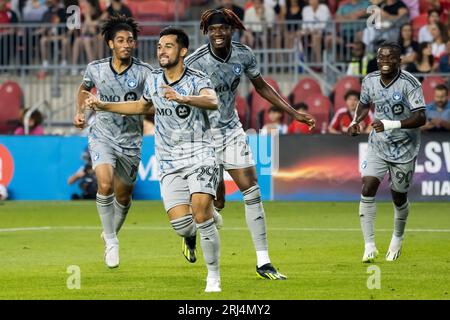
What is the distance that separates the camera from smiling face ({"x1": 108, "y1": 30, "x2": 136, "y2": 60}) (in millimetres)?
14469

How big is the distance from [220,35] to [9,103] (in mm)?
15172

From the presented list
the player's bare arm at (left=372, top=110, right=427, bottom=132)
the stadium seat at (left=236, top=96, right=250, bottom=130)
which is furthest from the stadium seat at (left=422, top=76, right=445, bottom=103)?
the player's bare arm at (left=372, top=110, right=427, bottom=132)

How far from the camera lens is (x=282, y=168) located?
2447 cm

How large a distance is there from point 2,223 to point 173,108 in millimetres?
9616

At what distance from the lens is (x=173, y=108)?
11.8 meters

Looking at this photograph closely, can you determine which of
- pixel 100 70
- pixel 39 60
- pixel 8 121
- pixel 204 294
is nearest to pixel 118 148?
pixel 100 70

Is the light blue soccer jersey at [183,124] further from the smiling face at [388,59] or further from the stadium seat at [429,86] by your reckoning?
the stadium seat at [429,86]

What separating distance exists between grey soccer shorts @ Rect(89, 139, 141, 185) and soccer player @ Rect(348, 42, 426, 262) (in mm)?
2605

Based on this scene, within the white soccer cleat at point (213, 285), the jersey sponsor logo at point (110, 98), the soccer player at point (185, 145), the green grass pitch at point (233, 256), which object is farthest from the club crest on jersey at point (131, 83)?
the white soccer cleat at point (213, 285)

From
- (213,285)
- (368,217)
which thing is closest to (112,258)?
(213,285)

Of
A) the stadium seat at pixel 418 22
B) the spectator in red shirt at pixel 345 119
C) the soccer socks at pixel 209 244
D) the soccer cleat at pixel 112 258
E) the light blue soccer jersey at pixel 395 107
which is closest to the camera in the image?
the soccer socks at pixel 209 244

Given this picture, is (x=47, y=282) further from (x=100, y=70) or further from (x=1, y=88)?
(x=1, y=88)

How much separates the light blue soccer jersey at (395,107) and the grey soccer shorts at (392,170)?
6 centimetres

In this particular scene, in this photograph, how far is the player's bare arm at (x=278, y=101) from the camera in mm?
13523
